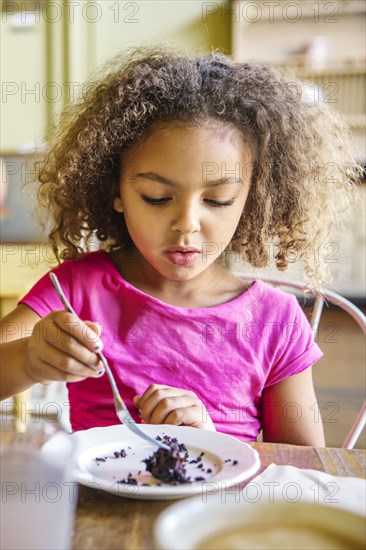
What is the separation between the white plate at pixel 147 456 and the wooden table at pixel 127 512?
0.6 inches

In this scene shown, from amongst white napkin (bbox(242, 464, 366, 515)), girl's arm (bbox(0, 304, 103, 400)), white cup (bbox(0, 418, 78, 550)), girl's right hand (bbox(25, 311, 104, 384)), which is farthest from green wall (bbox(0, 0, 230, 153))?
white cup (bbox(0, 418, 78, 550))

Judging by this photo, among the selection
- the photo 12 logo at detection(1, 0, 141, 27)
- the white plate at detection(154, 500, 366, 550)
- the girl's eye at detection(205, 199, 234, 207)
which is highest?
the photo 12 logo at detection(1, 0, 141, 27)

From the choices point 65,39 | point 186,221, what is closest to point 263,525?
point 186,221

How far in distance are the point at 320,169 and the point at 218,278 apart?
296 millimetres

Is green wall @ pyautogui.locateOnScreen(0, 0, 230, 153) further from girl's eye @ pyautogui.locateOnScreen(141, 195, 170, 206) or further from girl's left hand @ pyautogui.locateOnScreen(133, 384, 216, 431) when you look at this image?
girl's left hand @ pyautogui.locateOnScreen(133, 384, 216, 431)

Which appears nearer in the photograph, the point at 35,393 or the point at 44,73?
the point at 35,393

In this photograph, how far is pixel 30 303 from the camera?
1073 millimetres

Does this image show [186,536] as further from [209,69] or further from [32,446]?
[209,69]

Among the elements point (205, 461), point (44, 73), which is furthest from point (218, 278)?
point (44, 73)

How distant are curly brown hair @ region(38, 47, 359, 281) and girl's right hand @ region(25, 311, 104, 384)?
1.31 feet

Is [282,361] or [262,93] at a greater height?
[262,93]

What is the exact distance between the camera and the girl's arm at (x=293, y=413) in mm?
1054

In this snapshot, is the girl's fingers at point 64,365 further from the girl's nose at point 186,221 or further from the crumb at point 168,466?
the girl's nose at point 186,221

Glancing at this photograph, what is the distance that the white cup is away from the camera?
0.41 m
